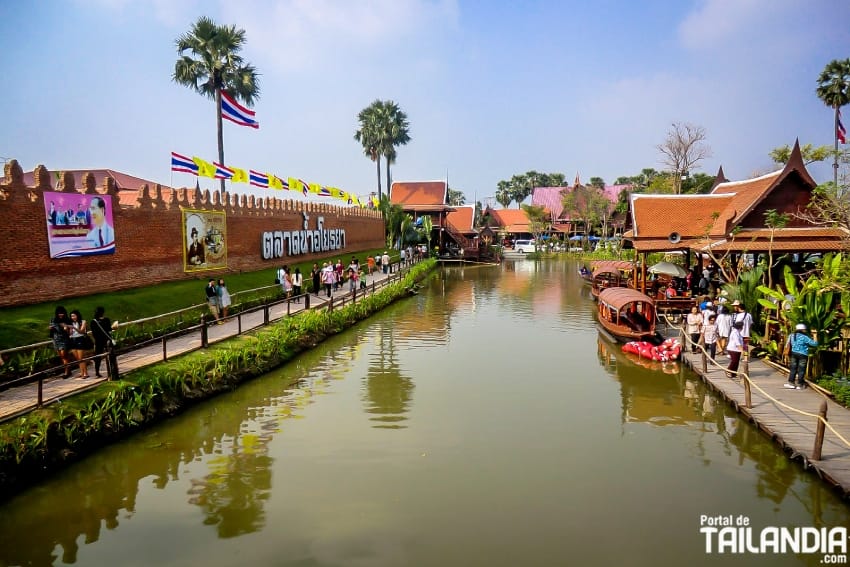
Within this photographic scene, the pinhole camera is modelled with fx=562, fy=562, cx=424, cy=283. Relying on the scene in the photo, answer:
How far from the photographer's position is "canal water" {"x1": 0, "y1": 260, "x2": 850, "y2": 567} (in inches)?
260

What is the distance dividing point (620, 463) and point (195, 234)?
55.2 feet

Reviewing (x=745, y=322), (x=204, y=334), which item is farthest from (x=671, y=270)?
(x=204, y=334)

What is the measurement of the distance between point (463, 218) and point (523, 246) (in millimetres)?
8614

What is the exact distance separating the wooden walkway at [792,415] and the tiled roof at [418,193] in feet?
145

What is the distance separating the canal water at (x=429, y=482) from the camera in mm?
6605

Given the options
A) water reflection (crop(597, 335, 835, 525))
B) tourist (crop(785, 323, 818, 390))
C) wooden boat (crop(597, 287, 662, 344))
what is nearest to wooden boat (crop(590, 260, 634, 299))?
wooden boat (crop(597, 287, 662, 344))

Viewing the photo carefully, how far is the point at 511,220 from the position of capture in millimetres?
75938

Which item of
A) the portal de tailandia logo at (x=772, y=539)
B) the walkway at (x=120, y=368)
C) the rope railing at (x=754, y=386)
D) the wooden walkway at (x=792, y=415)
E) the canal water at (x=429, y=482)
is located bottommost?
the portal de tailandia logo at (x=772, y=539)

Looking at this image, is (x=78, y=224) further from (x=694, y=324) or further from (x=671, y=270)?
(x=671, y=270)

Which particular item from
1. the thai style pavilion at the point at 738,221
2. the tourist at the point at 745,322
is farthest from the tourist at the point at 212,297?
the thai style pavilion at the point at 738,221

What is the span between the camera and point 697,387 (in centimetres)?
1302

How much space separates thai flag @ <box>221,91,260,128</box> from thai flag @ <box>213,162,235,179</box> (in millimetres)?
2510

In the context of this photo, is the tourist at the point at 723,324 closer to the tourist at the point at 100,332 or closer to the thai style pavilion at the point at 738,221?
the thai style pavilion at the point at 738,221

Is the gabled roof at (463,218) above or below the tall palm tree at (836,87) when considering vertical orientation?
below
